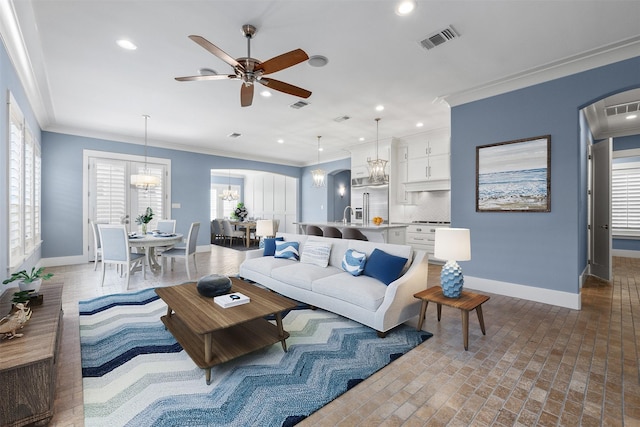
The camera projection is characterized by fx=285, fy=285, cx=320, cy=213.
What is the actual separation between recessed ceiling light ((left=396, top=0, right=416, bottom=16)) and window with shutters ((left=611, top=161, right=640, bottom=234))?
7.28 meters

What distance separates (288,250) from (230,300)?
186 centimetres

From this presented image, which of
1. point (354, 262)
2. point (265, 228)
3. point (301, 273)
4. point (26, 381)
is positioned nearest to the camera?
point (26, 381)

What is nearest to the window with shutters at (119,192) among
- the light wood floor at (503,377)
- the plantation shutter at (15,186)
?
the plantation shutter at (15,186)

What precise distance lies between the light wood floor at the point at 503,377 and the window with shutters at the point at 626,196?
4.89 metres

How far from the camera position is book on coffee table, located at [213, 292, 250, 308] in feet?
7.52

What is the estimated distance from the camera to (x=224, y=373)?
2.03 meters

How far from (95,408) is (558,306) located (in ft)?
15.1

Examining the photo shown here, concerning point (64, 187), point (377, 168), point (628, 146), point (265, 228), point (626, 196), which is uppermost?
point (628, 146)

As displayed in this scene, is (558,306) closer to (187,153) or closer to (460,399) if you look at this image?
(460,399)

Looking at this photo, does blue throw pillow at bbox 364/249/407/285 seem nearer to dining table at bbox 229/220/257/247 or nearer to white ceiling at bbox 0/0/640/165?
white ceiling at bbox 0/0/640/165

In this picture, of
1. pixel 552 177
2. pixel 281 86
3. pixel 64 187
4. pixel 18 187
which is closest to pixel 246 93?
pixel 281 86

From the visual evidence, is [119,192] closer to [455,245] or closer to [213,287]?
[213,287]

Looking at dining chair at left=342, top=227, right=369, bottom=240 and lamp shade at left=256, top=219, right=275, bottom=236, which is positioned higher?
lamp shade at left=256, top=219, right=275, bottom=236

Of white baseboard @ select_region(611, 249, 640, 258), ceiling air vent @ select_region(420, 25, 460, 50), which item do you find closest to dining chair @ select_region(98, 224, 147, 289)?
ceiling air vent @ select_region(420, 25, 460, 50)
